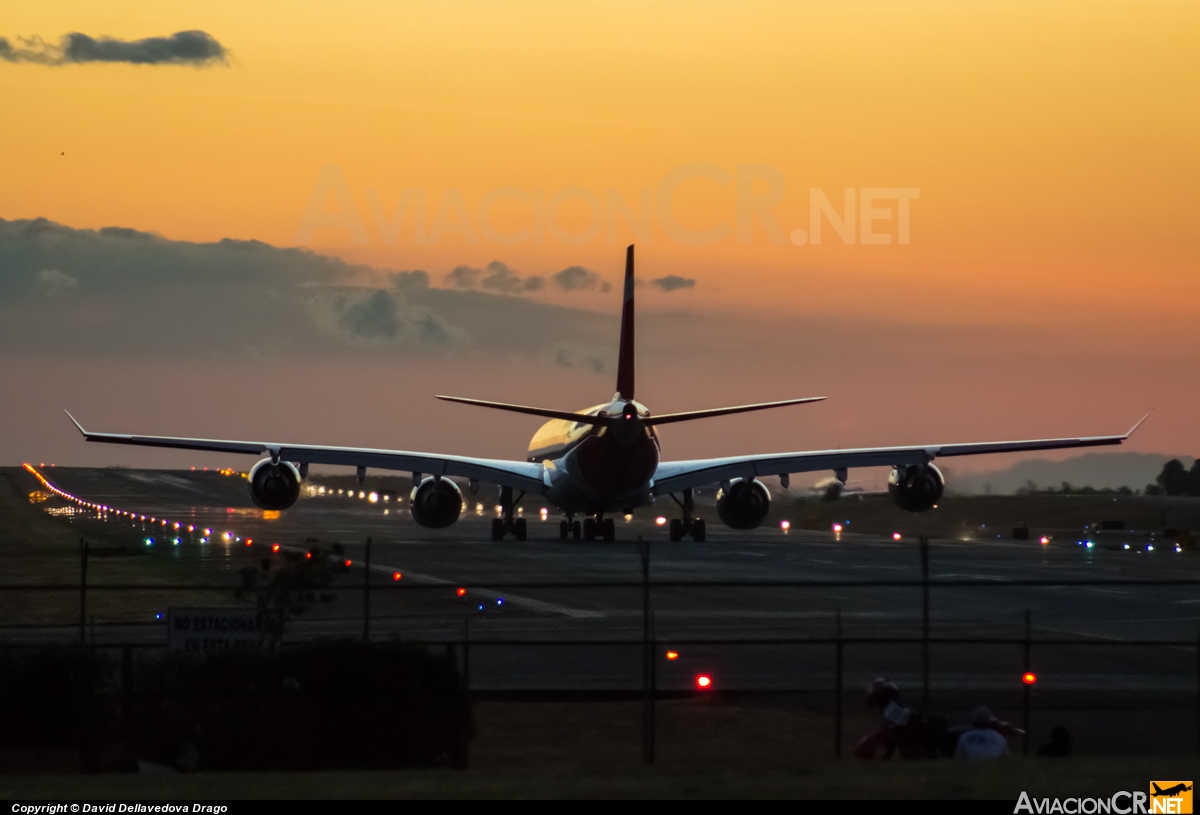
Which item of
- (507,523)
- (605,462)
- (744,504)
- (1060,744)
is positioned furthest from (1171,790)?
(507,523)

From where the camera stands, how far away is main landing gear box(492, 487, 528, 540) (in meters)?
55.1

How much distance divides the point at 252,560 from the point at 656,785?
33186 millimetres

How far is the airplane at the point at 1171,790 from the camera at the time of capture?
492 inches

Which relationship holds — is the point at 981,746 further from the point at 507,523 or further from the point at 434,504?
the point at 507,523

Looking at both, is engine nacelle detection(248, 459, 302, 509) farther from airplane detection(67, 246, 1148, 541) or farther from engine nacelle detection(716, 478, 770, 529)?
→ engine nacelle detection(716, 478, 770, 529)

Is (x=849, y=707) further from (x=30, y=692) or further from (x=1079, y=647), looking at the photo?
(x=30, y=692)

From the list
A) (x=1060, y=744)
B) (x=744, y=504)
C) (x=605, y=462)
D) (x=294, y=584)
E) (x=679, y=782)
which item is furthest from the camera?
(x=744, y=504)

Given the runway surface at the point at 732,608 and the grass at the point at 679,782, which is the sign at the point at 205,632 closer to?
the runway surface at the point at 732,608

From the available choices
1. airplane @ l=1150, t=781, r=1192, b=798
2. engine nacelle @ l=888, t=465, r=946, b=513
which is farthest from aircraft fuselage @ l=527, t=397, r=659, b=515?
airplane @ l=1150, t=781, r=1192, b=798

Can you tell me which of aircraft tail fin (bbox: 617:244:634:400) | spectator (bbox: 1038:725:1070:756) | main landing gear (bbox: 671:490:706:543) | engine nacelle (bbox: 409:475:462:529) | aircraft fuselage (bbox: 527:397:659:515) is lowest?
spectator (bbox: 1038:725:1070:756)

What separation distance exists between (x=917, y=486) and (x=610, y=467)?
996 centimetres

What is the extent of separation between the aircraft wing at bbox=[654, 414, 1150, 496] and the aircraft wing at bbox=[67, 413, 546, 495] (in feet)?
15.4

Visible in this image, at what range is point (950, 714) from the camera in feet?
68.3

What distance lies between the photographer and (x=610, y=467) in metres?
49.9
